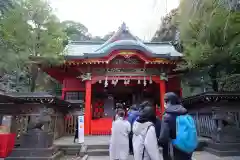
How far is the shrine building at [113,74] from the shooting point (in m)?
12.1

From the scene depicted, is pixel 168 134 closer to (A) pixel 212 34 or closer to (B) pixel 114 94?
(A) pixel 212 34

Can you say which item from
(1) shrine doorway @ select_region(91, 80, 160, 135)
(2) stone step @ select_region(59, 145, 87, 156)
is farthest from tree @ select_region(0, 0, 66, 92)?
(2) stone step @ select_region(59, 145, 87, 156)

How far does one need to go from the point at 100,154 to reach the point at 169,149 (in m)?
5.37

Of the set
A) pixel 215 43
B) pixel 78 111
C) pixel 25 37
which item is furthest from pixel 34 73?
pixel 215 43

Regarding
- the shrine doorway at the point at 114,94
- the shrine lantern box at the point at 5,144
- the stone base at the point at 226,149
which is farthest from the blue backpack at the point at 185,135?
Result: the shrine doorway at the point at 114,94

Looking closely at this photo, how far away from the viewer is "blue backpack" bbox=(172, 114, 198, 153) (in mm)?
3021

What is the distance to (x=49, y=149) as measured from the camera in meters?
7.12

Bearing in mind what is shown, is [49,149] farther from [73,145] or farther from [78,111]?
[78,111]

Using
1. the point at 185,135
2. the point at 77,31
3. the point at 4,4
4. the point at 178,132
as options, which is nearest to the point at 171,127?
the point at 178,132

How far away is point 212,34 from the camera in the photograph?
730 centimetres

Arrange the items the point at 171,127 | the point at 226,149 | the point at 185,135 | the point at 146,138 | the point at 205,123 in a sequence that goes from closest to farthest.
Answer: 1. the point at 185,135
2. the point at 171,127
3. the point at 146,138
4. the point at 226,149
5. the point at 205,123

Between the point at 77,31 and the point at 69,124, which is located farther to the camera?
the point at 77,31

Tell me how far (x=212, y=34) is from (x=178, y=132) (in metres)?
5.45

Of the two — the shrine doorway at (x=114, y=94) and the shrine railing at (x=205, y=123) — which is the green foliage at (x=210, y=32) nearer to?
the shrine railing at (x=205, y=123)
